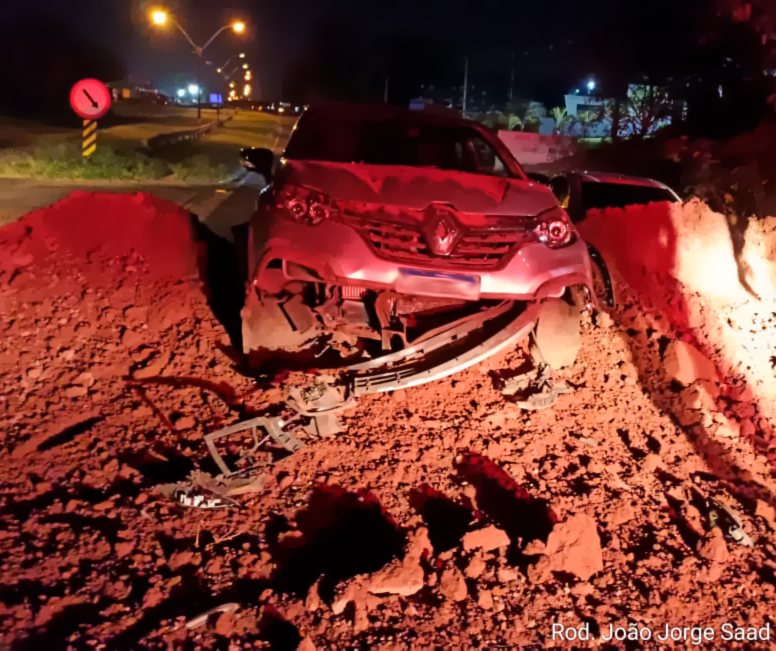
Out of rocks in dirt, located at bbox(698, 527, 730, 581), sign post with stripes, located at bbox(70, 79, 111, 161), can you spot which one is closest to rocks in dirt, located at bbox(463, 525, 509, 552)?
rocks in dirt, located at bbox(698, 527, 730, 581)

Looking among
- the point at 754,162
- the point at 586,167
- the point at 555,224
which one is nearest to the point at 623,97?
the point at 586,167

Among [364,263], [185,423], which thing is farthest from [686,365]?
[185,423]

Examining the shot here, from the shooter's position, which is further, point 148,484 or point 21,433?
point 21,433

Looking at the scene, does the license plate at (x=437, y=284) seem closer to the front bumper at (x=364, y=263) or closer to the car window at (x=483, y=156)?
the front bumper at (x=364, y=263)

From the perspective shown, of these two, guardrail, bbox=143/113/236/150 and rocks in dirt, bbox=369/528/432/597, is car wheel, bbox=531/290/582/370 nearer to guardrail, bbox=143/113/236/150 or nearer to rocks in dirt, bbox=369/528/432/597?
rocks in dirt, bbox=369/528/432/597

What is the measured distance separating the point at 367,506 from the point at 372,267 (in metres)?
1.54

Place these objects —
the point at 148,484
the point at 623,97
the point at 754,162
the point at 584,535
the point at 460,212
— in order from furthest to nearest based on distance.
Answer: the point at 623,97
the point at 754,162
the point at 460,212
the point at 148,484
the point at 584,535

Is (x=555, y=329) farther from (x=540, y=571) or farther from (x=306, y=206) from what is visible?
(x=540, y=571)

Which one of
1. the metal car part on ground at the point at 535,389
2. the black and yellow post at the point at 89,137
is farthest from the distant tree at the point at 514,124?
the metal car part on ground at the point at 535,389

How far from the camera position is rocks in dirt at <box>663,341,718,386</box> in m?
5.86

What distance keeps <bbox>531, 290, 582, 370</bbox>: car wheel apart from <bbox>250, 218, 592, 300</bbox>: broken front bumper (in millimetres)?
496

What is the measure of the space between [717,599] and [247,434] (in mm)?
2701

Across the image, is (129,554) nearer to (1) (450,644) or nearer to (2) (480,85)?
(1) (450,644)

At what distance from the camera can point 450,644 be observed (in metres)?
3.06
